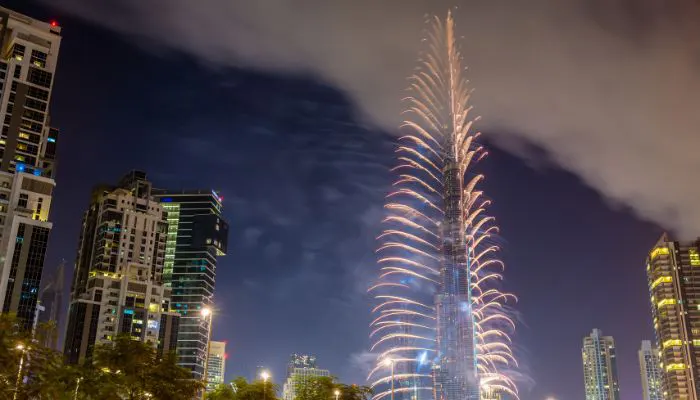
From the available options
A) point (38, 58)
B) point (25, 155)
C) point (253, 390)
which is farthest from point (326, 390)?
point (38, 58)

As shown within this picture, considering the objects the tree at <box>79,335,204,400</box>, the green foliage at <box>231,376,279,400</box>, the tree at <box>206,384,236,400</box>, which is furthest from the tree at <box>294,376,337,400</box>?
the tree at <box>79,335,204,400</box>

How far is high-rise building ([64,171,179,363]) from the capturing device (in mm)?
170000

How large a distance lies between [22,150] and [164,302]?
72613mm

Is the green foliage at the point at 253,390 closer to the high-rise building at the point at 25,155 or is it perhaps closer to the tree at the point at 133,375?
the tree at the point at 133,375

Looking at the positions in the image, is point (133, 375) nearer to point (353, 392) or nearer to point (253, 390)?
point (253, 390)

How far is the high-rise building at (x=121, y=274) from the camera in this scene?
17000cm

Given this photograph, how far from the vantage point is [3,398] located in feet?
120

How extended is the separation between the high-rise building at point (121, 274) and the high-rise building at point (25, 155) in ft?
146

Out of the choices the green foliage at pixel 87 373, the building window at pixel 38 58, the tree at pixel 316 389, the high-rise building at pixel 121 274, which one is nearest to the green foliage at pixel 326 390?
the tree at pixel 316 389

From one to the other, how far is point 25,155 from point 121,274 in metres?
58.6

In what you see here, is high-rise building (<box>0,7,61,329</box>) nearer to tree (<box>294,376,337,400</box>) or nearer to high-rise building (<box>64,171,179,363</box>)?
high-rise building (<box>64,171,179,363</box>)

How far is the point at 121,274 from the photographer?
181 m

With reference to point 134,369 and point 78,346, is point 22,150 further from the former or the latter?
point 134,369

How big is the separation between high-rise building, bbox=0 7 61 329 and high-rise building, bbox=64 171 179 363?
44.6 m
